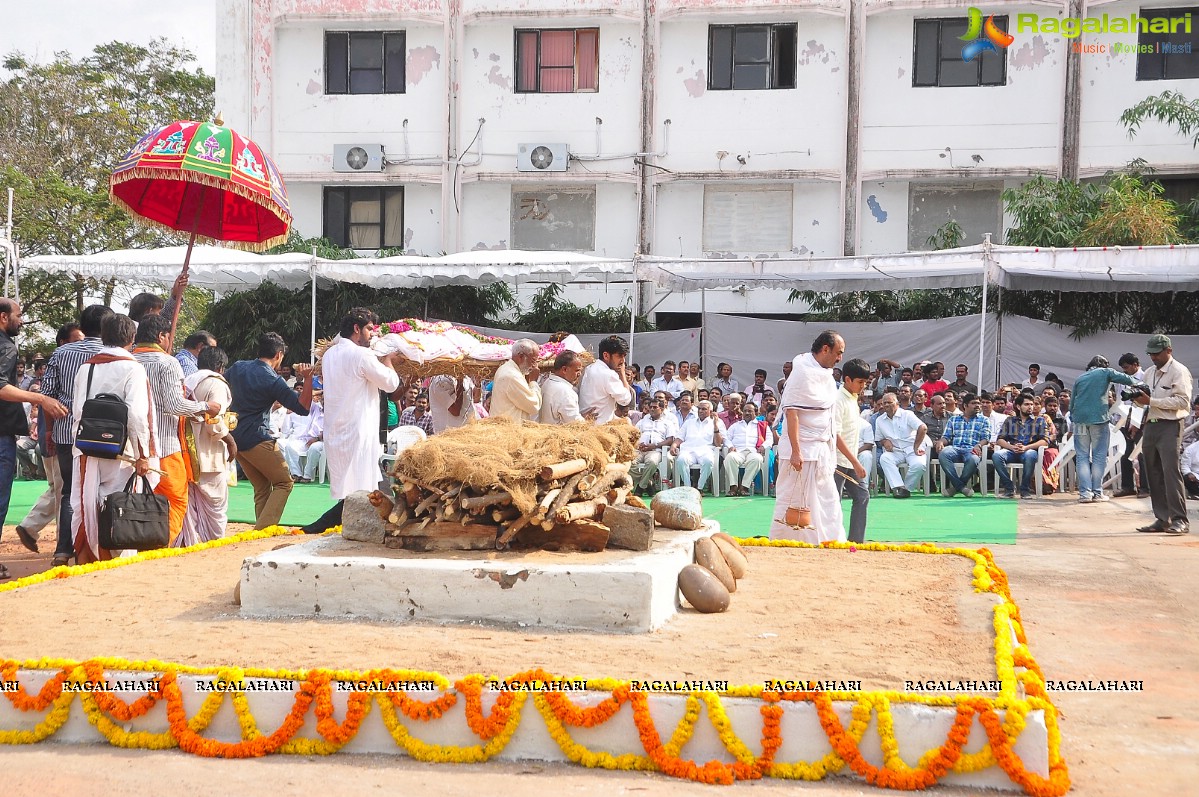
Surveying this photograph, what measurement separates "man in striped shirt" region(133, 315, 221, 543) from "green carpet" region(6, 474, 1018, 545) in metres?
3.93

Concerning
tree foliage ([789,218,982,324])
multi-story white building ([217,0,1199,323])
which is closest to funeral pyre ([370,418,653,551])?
tree foliage ([789,218,982,324])

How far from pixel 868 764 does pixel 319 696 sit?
2060 mm

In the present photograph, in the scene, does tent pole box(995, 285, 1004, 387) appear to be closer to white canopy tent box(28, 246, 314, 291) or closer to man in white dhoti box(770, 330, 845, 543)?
man in white dhoti box(770, 330, 845, 543)

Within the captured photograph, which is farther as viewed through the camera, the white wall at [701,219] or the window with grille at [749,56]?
the window with grille at [749,56]

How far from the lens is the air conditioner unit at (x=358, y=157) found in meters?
22.0

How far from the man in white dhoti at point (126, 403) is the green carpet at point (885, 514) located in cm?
436

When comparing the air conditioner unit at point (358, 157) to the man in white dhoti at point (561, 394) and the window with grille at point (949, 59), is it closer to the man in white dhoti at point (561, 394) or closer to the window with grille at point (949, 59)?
the window with grille at point (949, 59)

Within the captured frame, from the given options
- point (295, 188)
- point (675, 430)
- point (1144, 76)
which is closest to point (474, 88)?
point (295, 188)

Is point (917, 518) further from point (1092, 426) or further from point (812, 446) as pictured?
point (812, 446)

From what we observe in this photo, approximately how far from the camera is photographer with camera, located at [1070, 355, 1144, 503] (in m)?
13.4

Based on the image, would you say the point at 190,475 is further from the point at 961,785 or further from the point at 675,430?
the point at 675,430

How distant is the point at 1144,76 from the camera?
2056 centimetres

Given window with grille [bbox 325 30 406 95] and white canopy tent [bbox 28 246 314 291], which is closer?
white canopy tent [bbox 28 246 314 291]

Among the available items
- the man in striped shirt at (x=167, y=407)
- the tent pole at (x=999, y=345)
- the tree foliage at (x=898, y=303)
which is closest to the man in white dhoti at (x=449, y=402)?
the man in striped shirt at (x=167, y=407)
